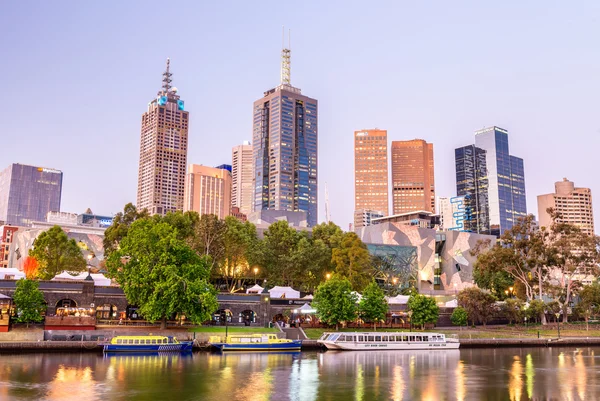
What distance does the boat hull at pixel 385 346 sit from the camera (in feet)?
256

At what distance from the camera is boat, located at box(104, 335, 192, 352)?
69.2 m

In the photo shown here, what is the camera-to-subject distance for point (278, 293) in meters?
94.1

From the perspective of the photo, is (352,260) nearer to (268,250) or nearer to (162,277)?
(268,250)

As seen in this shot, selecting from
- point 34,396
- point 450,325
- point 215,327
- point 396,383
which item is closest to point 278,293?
point 215,327

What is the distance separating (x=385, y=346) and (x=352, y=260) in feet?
105

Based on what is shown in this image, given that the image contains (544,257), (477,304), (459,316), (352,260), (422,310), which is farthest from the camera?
(352,260)

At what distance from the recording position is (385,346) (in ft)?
263

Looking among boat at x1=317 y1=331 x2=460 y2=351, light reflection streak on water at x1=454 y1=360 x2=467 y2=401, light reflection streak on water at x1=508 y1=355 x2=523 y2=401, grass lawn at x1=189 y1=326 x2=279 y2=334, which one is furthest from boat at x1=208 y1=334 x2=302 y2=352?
light reflection streak on water at x1=508 y1=355 x2=523 y2=401

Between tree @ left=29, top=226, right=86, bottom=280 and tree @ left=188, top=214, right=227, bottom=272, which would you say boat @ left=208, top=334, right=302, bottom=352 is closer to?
tree @ left=188, top=214, right=227, bottom=272

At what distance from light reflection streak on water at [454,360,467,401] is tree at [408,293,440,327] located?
26964mm

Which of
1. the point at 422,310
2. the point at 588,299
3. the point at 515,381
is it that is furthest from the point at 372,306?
the point at 588,299

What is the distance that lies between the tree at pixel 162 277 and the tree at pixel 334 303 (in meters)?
16.7

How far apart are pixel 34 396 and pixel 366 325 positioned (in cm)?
6064

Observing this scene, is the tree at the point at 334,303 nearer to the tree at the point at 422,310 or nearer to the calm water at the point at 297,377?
the tree at the point at 422,310
